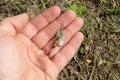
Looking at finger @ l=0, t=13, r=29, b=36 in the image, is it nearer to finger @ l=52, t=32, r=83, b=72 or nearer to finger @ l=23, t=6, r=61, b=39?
Answer: finger @ l=23, t=6, r=61, b=39

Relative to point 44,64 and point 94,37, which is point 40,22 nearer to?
point 44,64

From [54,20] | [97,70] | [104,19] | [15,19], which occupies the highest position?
[15,19]

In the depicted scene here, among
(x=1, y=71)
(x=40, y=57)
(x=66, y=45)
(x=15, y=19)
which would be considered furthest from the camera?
(x=66, y=45)

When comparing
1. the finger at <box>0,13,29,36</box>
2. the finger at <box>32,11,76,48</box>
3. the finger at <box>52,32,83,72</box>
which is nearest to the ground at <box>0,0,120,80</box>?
the finger at <box>52,32,83,72</box>

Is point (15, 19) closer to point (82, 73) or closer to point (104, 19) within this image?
point (82, 73)

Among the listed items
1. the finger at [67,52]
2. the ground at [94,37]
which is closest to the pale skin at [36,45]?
the finger at [67,52]

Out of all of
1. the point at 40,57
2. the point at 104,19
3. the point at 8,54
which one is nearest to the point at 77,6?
the point at 104,19

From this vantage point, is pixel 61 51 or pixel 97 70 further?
pixel 97 70
